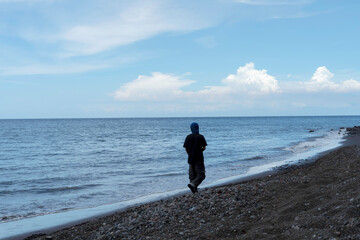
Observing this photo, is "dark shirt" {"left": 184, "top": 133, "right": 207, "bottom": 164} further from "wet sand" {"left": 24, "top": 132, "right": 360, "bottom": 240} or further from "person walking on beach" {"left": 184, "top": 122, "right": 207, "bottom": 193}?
"wet sand" {"left": 24, "top": 132, "right": 360, "bottom": 240}

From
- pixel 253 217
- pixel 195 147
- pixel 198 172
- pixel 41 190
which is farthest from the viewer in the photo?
pixel 41 190

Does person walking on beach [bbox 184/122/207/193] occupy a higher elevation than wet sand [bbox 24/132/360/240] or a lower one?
higher

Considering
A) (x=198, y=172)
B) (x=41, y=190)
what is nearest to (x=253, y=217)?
(x=198, y=172)

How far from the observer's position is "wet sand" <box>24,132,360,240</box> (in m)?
5.72

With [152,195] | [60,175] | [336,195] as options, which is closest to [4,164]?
[60,175]

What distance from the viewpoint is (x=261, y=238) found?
559 centimetres

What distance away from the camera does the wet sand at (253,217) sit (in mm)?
5719

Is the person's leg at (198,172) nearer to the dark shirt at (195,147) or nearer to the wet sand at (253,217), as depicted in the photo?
the dark shirt at (195,147)

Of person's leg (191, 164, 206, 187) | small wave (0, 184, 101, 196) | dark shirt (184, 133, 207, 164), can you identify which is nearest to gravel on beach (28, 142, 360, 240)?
person's leg (191, 164, 206, 187)

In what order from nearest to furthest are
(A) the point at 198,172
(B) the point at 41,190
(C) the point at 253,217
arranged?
1. (C) the point at 253,217
2. (A) the point at 198,172
3. (B) the point at 41,190

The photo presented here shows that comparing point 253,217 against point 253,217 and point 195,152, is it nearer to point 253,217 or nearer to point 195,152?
point 253,217

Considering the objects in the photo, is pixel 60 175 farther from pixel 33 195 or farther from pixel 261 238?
pixel 261 238

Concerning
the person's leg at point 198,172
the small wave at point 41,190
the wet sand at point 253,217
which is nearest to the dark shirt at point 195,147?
the person's leg at point 198,172

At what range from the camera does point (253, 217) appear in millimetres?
6953
